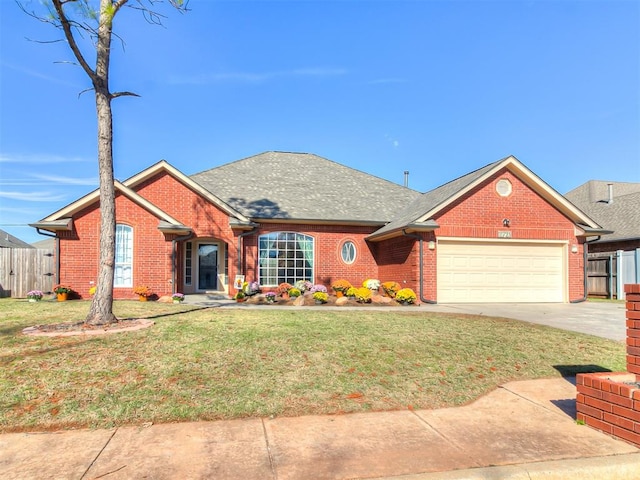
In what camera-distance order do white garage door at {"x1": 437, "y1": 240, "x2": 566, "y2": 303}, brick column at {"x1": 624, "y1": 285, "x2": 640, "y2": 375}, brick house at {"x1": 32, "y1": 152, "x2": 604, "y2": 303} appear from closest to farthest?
brick column at {"x1": 624, "y1": 285, "x2": 640, "y2": 375} → brick house at {"x1": 32, "y1": 152, "x2": 604, "y2": 303} → white garage door at {"x1": 437, "y1": 240, "x2": 566, "y2": 303}

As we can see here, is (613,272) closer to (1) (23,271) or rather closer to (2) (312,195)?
(2) (312,195)

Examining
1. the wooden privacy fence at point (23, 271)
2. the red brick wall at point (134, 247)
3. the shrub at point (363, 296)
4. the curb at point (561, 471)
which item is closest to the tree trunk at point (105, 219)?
the curb at point (561, 471)

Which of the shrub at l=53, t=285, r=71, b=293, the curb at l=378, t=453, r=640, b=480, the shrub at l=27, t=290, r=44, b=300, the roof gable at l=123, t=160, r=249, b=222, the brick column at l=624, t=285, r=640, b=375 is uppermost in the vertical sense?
the roof gable at l=123, t=160, r=249, b=222

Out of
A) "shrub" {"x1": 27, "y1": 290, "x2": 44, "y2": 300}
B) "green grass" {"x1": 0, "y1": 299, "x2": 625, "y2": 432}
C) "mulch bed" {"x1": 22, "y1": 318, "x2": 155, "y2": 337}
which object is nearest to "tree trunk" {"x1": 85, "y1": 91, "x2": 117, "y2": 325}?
"mulch bed" {"x1": 22, "y1": 318, "x2": 155, "y2": 337}

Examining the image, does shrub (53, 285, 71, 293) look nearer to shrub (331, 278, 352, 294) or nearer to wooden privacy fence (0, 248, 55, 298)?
wooden privacy fence (0, 248, 55, 298)

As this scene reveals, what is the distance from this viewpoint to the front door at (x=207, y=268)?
670 inches

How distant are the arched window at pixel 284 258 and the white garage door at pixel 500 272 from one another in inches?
210

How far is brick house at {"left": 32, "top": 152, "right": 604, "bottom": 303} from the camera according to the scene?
14445 mm

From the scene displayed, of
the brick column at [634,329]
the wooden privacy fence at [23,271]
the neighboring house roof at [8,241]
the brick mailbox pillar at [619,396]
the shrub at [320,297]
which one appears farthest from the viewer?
the neighboring house roof at [8,241]

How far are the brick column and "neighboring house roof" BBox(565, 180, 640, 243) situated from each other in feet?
58.7

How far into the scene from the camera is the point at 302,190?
19.2 meters

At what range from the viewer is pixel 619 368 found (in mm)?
6434

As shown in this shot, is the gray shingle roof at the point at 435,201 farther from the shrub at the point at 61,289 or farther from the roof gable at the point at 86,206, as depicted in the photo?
the shrub at the point at 61,289

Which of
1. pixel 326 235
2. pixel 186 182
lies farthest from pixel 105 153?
pixel 326 235
